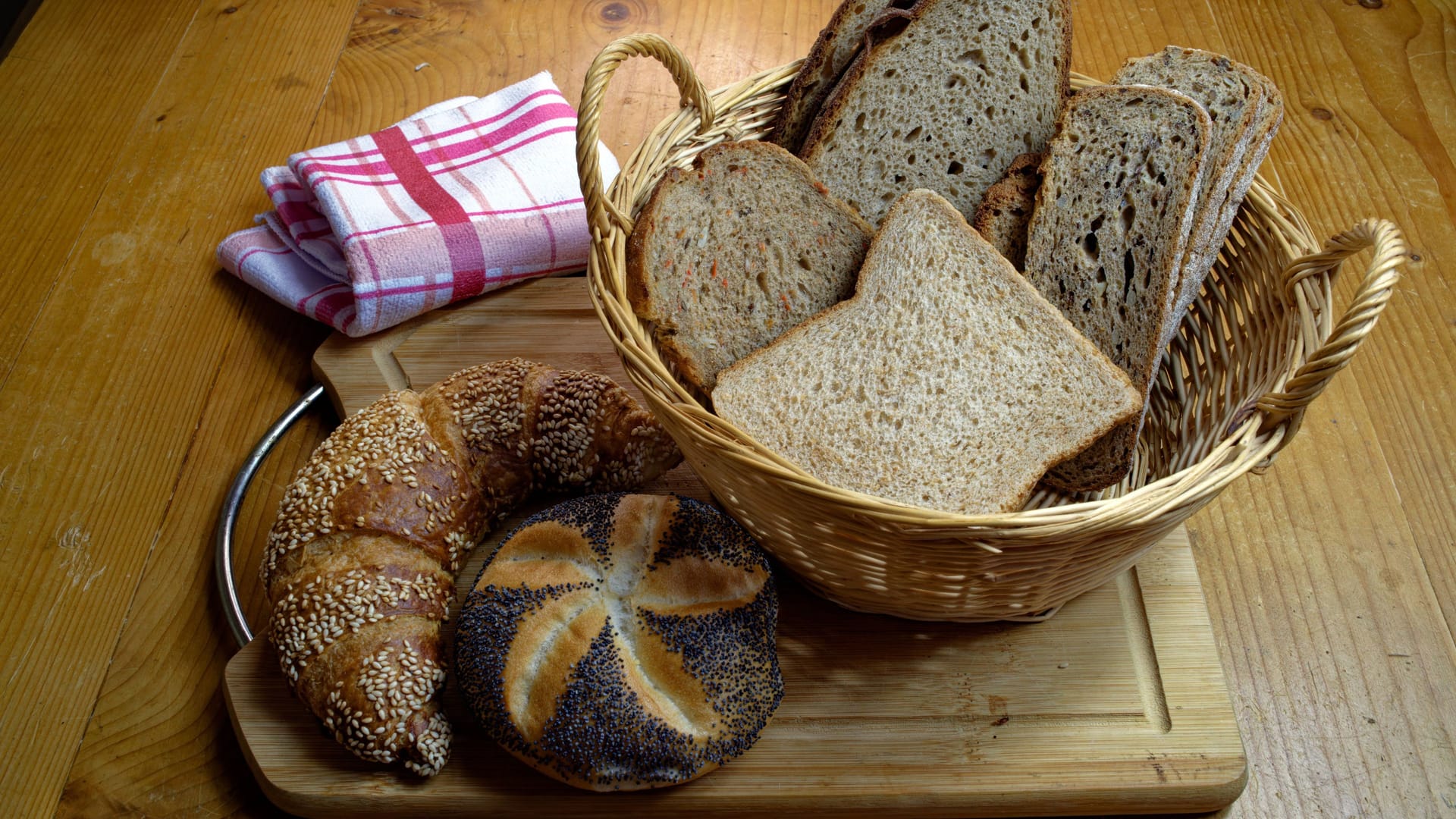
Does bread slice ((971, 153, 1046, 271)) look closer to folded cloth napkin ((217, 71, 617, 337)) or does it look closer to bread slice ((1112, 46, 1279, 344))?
bread slice ((1112, 46, 1279, 344))

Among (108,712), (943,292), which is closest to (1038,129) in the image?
(943,292)

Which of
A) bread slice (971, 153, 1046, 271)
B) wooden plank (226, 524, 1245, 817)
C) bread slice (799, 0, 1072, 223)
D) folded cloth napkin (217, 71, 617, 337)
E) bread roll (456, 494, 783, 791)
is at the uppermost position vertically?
bread slice (799, 0, 1072, 223)

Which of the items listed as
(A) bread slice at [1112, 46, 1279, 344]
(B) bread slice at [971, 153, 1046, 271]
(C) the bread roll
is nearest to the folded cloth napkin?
(C) the bread roll

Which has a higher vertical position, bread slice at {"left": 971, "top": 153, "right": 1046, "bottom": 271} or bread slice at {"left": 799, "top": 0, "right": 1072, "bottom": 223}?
bread slice at {"left": 799, "top": 0, "right": 1072, "bottom": 223}

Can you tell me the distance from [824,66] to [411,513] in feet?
3.38

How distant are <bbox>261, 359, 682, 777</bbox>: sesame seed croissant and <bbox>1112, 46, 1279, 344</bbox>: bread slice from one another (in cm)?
86

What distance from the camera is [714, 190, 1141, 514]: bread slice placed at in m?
1.51

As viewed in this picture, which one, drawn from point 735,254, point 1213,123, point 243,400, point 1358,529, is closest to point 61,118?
point 243,400

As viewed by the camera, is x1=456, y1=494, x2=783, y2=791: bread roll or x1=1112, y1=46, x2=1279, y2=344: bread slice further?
x1=1112, y1=46, x2=1279, y2=344: bread slice

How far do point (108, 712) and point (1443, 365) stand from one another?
2289 mm

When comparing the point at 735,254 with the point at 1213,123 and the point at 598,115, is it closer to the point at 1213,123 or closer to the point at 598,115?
the point at 598,115

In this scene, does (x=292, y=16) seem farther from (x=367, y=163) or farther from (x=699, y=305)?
(x=699, y=305)

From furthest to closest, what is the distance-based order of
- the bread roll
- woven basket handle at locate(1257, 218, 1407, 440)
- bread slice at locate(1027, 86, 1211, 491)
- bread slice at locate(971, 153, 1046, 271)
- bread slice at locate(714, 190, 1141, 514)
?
bread slice at locate(971, 153, 1046, 271) < bread slice at locate(1027, 86, 1211, 491) < bread slice at locate(714, 190, 1141, 514) < the bread roll < woven basket handle at locate(1257, 218, 1407, 440)

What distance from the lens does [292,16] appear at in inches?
103
